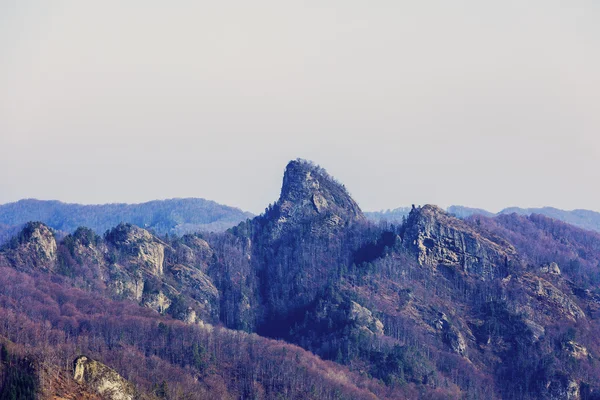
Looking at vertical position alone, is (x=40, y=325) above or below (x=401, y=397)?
above

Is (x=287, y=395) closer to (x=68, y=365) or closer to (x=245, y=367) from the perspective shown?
(x=245, y=367)

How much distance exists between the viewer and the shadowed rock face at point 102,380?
156688 millimetres

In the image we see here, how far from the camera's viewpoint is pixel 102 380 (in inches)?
6220

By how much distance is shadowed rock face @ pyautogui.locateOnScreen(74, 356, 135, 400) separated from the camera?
157 metres

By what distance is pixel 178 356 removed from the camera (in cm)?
19162

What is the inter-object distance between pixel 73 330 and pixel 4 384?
48.4 meters

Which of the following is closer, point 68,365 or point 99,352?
point 68,365

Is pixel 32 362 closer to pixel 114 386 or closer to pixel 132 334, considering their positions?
pixel 114 386

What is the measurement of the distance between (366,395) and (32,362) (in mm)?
65771

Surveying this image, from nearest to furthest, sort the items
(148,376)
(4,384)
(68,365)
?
(4,384)
(68,365)
(148,376)

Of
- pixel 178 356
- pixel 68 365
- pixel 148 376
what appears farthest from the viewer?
pixel 178 356

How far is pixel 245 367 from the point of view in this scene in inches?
7653

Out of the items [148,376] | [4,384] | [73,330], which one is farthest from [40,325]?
[4,384]

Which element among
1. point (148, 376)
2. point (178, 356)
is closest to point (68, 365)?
point (148, 376)
